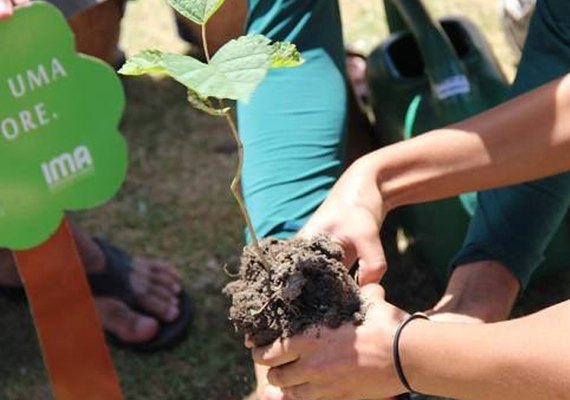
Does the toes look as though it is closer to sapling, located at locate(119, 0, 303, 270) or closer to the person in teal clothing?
the person in teal clothing

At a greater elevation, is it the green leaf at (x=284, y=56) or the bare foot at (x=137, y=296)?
the green leaf at (x=284, y=56)

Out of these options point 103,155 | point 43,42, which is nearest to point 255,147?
point 103,155

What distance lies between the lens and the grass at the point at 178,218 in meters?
1.68

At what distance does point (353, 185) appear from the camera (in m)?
1.24

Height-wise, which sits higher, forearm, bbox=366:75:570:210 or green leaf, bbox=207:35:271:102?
green leaf, bbox=207:35:271:102

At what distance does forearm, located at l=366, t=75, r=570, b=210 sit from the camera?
1.26m

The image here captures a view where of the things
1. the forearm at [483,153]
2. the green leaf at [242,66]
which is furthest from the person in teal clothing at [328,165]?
the green leaf at [242,66]

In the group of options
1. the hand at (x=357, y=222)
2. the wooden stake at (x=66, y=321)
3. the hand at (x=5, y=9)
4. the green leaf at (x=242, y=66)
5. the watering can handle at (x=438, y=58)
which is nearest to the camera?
the green leaf at (x=242, y=66)

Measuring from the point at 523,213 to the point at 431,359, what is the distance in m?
0.43

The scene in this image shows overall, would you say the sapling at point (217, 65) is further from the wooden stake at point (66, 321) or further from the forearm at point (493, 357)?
the wooden stake at point (66, 321)

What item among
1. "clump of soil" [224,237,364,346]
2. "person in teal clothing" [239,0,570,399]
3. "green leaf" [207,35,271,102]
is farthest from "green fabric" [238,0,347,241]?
"green leaf" [207,35,271,102]

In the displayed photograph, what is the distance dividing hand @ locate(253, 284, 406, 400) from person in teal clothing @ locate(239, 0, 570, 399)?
21 centimetres

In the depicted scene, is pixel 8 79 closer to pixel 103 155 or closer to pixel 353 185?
pixel 103 155

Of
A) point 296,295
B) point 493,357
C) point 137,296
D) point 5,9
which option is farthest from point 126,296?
point 493,357
